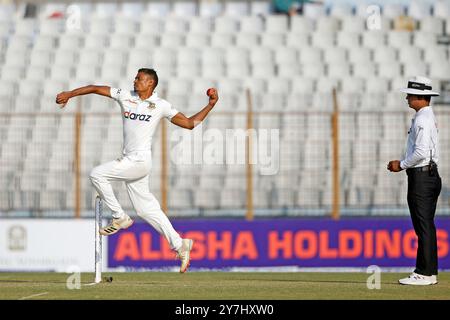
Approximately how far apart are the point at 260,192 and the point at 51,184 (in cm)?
393

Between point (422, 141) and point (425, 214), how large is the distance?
2.71ft

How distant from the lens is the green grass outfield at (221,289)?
420 inches

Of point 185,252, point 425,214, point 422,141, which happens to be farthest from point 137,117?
point 425,214

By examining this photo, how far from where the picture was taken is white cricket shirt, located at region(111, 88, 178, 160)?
11.9m

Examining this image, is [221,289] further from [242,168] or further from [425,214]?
[242,168]

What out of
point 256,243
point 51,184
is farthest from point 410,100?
point 51,184

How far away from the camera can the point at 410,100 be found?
12.2m

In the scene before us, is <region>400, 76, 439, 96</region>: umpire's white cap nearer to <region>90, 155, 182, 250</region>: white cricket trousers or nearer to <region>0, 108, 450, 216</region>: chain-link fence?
<region>90, 155, 182, 250</region>: white cricket trousers

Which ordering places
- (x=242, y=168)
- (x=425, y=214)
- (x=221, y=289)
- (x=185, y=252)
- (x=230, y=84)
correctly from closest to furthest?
1. (x=221, y=289)
2. (x=425, y=214)
3. (x=185, y=252)
4. (x=242, y=168)
5. (x=230, y=84)

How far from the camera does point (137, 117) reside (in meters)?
11.9

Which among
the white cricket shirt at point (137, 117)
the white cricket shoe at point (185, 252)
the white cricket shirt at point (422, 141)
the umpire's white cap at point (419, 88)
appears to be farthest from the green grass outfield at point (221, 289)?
the umpire's white cap at point (419, 88)

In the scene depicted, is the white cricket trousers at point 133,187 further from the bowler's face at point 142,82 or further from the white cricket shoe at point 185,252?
the bowler's face at point 142,82

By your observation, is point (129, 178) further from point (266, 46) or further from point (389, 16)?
point (389, 16)

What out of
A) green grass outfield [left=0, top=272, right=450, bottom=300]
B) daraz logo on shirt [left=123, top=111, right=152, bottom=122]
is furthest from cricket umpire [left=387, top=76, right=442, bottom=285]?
daraz logo on shirt [left=123, top=111, right=152, bottom=122]
